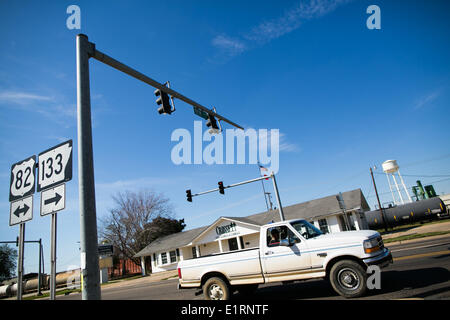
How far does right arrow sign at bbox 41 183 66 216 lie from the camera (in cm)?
504

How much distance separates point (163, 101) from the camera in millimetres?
8328

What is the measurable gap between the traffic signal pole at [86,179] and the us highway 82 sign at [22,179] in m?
2.01

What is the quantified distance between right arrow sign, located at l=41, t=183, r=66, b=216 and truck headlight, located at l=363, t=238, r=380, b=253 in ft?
22.3

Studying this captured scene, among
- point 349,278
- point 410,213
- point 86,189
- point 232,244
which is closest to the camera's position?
point 86,189

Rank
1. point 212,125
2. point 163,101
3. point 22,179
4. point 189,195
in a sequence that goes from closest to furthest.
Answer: point 22,179 < point 163,101 < point 212,125 < point 189,195

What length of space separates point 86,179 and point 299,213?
33953mm

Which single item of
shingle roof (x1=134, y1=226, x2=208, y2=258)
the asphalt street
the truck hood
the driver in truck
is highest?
shingle roof (x1=134, y1=226, x2=208, y2=258)

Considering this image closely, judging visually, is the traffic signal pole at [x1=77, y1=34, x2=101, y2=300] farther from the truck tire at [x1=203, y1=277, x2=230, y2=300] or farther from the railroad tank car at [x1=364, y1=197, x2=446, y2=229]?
the railroad tank car at [x1=364, y1=197, x2=446, y2=229]

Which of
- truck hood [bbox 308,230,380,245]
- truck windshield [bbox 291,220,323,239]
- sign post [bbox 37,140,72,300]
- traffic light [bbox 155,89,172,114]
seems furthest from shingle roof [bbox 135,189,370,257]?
sign post [bbox 37,140,72,300]

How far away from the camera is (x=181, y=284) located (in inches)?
331

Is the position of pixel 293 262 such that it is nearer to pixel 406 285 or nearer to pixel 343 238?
pixel 343 238

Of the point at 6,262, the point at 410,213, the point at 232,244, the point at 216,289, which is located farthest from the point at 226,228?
Answer: the point at 6,262
